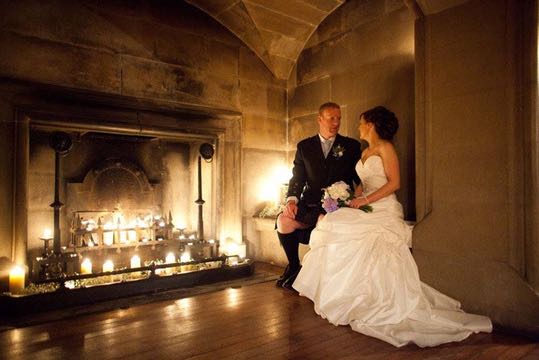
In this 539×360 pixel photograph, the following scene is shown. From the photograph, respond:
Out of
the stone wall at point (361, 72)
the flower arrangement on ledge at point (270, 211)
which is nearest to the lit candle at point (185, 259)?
the flower arrangement on ledge at point (270, 211)

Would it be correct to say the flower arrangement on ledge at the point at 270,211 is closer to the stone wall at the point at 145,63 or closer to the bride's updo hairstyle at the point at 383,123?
the stone wall at the point at 145,63

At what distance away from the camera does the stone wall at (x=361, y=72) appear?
3.74 meters

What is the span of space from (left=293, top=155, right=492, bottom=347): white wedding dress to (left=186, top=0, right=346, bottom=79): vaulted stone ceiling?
2.20 meters

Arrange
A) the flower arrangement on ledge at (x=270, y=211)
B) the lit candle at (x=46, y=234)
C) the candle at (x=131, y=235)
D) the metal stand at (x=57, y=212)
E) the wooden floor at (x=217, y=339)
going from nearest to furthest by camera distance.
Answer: the wooden floor at (x=217, y=339)
the metal stand at (x=57, y=212)
the lit candle at (x=46, y=234)
the candle at (x=131, y=235)
the flower arrangement on ledge at (x=270, y=211)

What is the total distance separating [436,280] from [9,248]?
3504 millimetres

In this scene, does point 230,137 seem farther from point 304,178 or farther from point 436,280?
point 436,280

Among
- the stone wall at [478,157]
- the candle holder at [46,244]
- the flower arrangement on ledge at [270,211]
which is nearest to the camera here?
the stone wall at [478,157]

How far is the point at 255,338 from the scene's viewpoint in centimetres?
242

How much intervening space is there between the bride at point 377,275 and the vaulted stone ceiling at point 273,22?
6.06ft

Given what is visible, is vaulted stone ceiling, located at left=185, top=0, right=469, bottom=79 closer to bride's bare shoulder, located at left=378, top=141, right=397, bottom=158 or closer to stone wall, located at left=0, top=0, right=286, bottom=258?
stone wall, located at left=0, top=0, right=286, bottom=258

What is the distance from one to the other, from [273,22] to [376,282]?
128 inches

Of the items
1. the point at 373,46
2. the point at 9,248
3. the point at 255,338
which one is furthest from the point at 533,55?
the point at 9,248

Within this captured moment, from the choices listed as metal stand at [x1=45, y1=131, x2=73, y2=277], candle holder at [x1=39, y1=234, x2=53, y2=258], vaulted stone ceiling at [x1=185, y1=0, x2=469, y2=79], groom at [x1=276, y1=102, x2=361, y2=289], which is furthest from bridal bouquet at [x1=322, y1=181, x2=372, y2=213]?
candle holder at [x1=39, y1=234, x2=53, y2=258]

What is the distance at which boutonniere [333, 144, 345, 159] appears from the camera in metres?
3.57
